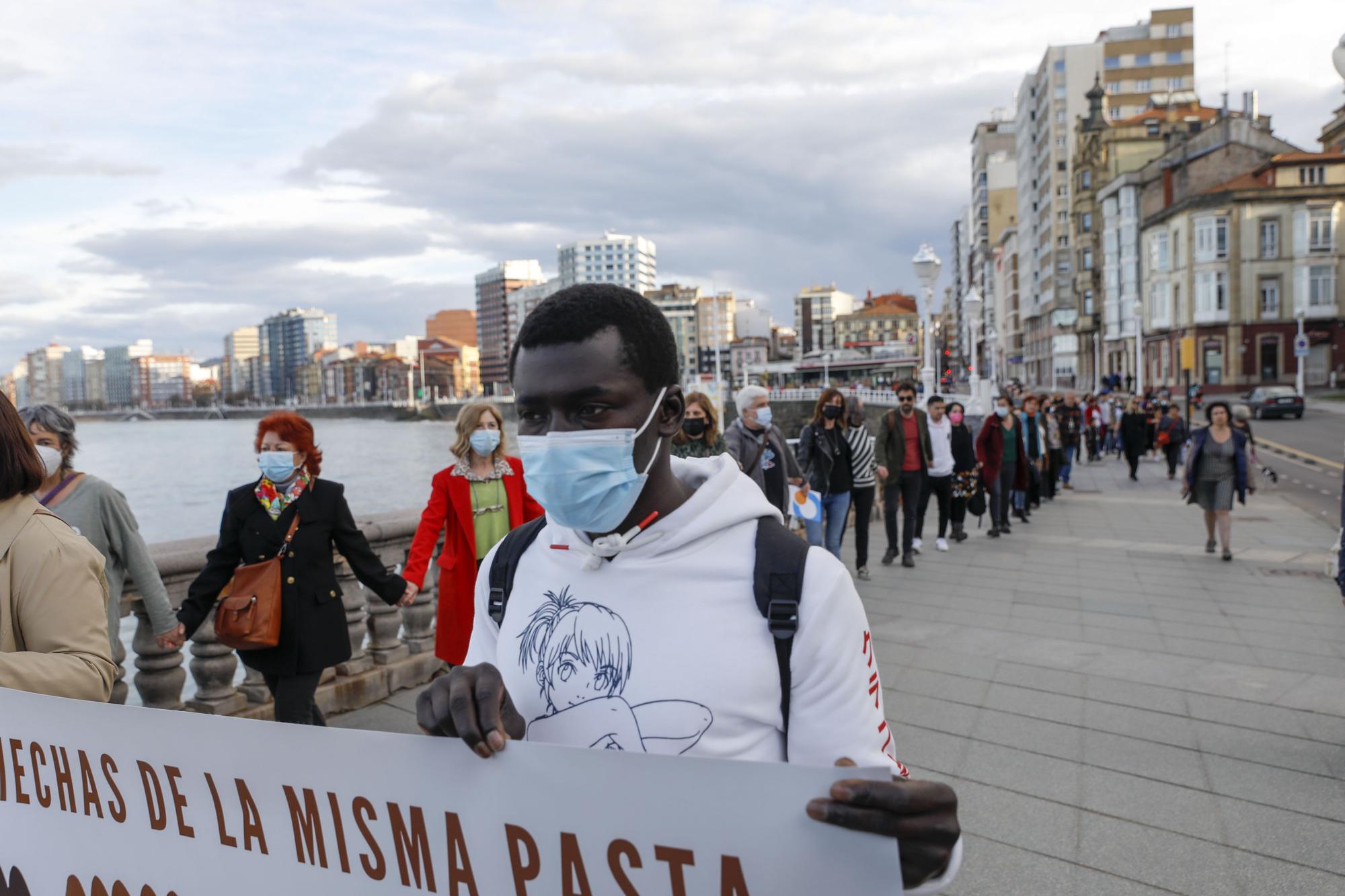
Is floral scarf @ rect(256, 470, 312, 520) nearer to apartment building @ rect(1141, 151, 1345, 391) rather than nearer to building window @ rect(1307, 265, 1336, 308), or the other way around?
apartment building @ rect(1141, 151, 1345, 391)

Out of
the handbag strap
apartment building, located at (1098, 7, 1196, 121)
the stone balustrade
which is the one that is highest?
apartment building, located at (1098, 7, 1196, 121)

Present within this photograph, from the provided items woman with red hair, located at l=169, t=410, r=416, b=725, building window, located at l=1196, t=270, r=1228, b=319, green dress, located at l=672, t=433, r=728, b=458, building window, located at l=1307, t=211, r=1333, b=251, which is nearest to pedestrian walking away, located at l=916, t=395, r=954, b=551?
green dress, located at l=672, t=433, r=728, b=458

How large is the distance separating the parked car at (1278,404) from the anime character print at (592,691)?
38.8 m

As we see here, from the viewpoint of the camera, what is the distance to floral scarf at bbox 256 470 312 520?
4.17 meters

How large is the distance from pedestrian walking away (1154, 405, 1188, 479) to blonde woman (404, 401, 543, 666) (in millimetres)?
18338

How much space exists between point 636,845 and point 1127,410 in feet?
69.7

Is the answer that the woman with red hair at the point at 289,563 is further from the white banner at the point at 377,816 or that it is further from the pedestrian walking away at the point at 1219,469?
the pedestrian walking away at the point at 1219,469

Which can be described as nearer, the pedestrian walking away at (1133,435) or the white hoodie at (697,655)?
the white hoodie at (697,655)

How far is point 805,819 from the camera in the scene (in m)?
1.38

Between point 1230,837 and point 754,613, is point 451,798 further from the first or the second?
point 1230,837

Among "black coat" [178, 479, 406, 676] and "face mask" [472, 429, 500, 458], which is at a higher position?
"face mask" [472, 429, 500, 458]

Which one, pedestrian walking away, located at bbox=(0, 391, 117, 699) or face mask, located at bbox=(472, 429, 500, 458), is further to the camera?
face mask, located at bbox=(472, 429, 500, 458)

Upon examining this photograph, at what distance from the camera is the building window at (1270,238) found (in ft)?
164

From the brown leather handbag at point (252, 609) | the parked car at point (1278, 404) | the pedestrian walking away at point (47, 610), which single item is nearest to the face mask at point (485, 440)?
the brown leather handbag at point (252, 609)
